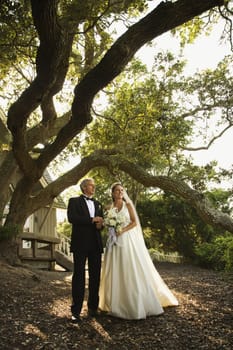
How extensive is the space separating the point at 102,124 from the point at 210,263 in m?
8.58

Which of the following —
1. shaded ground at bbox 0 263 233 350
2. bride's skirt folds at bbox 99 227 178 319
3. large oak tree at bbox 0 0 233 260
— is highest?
large oak tree at bbox 0 0 233 260

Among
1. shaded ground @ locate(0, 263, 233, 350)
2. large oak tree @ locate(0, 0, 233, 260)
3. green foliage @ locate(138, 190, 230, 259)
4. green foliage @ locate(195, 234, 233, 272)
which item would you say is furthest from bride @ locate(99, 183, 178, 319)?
green foliage @ locate(138, 190, 230, 259)

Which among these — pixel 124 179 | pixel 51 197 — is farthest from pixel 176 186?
pixel 124 179

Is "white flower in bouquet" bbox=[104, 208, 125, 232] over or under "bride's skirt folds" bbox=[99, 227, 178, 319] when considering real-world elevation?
over

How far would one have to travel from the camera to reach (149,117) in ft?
35.0

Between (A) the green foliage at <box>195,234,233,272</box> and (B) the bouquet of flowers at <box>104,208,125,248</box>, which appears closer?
(B) the bouquet of flowers at <box>104,208,125,248</box>

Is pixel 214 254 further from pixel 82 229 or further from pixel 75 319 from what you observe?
pixel 75 319

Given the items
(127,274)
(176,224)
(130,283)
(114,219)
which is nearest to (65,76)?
(114,219)

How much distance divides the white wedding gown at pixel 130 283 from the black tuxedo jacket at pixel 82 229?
0.46 meters

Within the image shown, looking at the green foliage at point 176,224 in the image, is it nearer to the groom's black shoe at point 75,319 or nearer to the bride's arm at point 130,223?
the bride's arm at point 130,223

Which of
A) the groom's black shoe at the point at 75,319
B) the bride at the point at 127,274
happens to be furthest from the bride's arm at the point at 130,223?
the groom's black shoe at the point at 75,319

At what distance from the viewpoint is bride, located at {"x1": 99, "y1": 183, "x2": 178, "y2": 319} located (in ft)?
18.9

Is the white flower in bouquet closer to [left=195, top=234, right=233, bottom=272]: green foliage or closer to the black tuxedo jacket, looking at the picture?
the black tuxedo jacket

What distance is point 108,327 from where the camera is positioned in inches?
210
